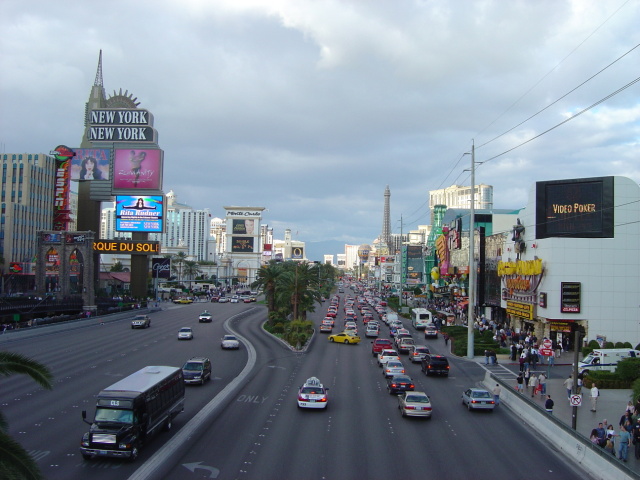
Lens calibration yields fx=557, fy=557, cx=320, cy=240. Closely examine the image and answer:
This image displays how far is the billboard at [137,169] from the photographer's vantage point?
3440 inches

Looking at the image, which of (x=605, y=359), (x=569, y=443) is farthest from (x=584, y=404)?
(x=605, y=359)

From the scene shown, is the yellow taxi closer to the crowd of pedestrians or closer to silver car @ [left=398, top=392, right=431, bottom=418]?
silver car @ [left=398, top=392, right=431, bottom=418]

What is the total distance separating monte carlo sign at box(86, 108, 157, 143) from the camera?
292 feet

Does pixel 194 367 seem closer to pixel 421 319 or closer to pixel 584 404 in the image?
pixel 584 404

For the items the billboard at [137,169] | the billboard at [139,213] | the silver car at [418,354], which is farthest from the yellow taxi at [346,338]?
the billboard at [137,169]

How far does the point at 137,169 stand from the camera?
8756 centimetres

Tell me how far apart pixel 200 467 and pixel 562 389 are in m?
21.6

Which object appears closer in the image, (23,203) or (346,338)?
(346,338)

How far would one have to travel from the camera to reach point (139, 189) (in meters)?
87.4

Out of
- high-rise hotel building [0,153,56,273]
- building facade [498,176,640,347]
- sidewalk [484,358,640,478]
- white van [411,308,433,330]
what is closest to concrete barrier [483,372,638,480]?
sidewalk [484,358,640,478]

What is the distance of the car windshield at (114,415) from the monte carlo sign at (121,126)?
7834 cm

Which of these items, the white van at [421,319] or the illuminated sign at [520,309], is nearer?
the illuminated sign at [520,309]

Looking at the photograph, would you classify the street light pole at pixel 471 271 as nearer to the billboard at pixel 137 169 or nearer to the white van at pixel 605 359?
the white van at pixel 605 359

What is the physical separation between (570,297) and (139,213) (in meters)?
65.2
